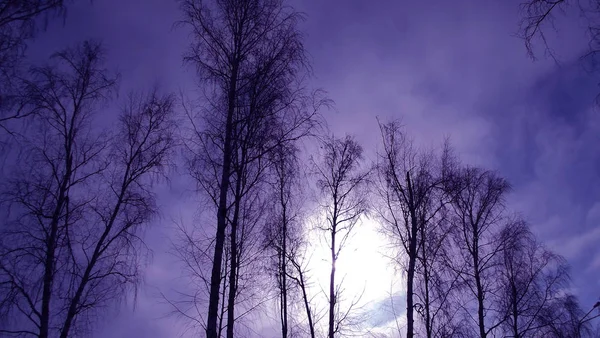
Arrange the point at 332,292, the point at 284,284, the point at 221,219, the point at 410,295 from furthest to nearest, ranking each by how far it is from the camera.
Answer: the point at 284,284 → the point at 332,292 → the point at 410,295 → the point at 221,219

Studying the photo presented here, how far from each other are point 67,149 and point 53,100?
5.54 feet

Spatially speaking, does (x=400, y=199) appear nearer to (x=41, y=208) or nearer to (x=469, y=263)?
(x=469, y=263)

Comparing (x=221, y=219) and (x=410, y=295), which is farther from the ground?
(x=221, y=219)

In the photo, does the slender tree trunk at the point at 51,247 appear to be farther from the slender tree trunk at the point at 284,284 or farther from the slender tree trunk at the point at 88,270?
the slender tree trunk at the point at 284,284

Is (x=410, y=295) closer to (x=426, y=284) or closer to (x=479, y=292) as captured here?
(x=426, y=284)

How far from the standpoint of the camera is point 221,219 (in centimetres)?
1053

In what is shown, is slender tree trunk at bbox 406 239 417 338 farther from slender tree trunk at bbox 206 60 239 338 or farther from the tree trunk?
slender tree trunk at bbox 206 60 239 338

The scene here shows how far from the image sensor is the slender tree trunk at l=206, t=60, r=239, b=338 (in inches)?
385

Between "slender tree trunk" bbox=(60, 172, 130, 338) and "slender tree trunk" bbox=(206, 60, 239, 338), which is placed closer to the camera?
"slender tree trunk" bbox=(206, 60, 239, 338)

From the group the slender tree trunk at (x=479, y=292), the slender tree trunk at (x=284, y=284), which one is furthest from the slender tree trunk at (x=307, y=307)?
the slender tree trunk at (x=479, y=292)

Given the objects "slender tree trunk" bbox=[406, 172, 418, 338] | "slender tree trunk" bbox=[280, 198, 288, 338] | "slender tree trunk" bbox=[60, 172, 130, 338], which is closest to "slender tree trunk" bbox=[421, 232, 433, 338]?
"slender tree trunk" bbox=[406, 172, 418, 338]

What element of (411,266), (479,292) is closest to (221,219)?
(411,266)

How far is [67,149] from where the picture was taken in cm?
1518

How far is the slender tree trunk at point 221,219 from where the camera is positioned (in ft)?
32.1
